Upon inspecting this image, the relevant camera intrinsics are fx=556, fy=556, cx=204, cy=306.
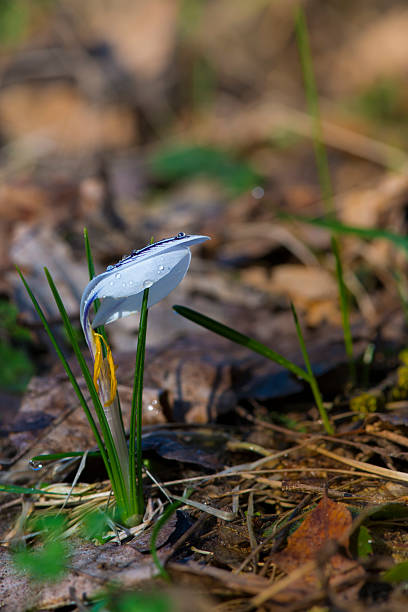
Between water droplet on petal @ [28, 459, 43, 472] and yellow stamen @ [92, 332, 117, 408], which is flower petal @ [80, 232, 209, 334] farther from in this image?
water droplet on petal @ [28, 459, 43, 472]

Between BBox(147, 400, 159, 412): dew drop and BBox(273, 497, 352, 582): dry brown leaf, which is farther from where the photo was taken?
BBox(147, 400, 159, 412): dew drop

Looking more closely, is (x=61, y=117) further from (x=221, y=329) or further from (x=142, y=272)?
(x=142, y=272)

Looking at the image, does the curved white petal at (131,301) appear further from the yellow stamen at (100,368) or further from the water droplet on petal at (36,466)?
the water droplet on petal at (36,466)

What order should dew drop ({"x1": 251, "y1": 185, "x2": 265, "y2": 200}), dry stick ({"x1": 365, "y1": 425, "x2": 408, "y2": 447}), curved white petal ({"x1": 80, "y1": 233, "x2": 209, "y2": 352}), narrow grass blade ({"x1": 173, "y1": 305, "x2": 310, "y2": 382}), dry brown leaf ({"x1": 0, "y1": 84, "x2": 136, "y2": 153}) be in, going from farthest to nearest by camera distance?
dry brown leaf ({"x1": 0, "y1": 84, "x2": 136, "y2": 153}), dew drop ({"x1": 251, "y1": 185, "x2": 265, "y2": 200}), dry stick ({"x1": 365, "y1": 425, "x2": 408, "y2": 447}), narrow grass blade ({"x1": 173, "y1": 305, "x2": 310, "y2": 382}), curved white petal ({"x1": 80, "y1": 233, "x2": 209, "y2": 352})

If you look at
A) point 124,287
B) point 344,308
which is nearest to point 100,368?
point 124,287

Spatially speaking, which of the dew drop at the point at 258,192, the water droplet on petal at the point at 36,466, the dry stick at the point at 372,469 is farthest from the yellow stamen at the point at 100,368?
the dew drop at the point at 258,192

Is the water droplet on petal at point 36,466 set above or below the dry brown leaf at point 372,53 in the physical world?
below

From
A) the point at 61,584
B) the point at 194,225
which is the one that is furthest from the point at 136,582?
the point at 194,225

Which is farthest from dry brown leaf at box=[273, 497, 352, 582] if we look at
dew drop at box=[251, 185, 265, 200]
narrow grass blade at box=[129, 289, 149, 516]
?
dew drop at box=[251, 185, 265, 200]
